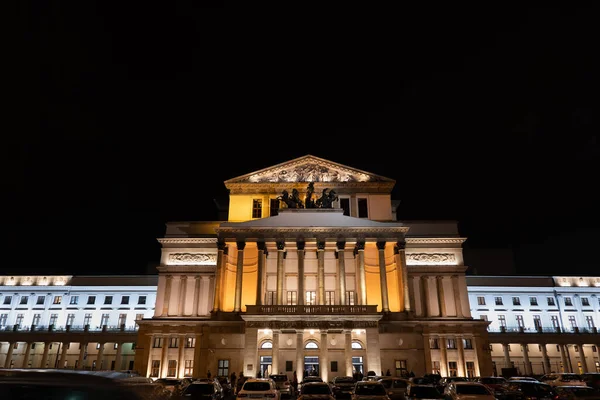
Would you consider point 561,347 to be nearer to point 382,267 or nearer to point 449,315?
point 449,315

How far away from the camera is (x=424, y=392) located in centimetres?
2127

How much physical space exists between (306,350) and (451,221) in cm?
2377

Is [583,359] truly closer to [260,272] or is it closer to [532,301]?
[532,301]

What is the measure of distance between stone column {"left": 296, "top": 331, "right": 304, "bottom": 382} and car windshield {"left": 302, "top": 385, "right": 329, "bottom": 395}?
2334 cm

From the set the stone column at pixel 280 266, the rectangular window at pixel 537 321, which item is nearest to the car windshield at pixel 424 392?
the stone column at pixel 280 266

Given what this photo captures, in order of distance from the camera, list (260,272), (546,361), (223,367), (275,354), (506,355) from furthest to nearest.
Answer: (506,355), (546,361), (260,272), (223,367), (275,354)

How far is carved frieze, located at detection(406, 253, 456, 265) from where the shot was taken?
175 feet

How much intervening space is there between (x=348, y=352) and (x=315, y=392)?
79.7 feet

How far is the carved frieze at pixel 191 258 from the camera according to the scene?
177 feet

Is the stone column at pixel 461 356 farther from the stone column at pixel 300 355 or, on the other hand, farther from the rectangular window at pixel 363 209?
the stone column at pixel 300 355

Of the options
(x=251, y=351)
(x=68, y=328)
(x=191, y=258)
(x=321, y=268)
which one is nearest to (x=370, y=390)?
(x=251, y=351)

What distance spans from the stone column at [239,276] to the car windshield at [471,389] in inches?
1205

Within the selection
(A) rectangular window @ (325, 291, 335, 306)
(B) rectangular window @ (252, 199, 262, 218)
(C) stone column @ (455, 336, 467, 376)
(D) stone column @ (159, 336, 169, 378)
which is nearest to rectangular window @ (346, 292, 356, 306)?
(A) rectangular window @ (325, 291, 335, 306)

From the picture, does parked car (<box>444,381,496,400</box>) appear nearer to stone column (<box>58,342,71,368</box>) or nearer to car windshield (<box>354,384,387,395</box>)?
car windshield (<box>354,384,387,395</box>)
